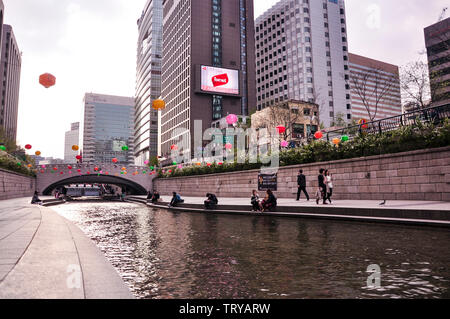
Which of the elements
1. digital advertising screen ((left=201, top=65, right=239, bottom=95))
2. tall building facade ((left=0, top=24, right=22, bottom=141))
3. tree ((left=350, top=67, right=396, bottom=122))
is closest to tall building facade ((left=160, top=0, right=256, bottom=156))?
digital advertising screen ((left=201, top=65, right=239, bottom=95))

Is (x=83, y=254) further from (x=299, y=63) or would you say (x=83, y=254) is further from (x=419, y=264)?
(x=299, y=63)

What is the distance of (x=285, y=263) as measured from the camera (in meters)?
5.35

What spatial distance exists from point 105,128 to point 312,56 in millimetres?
143080

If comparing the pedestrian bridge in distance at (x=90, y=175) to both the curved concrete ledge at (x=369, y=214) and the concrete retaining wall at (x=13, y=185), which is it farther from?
the curved concrete ledge at (x=369, y=214)

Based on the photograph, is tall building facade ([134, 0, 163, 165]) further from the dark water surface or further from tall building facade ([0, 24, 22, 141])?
the dark water surface

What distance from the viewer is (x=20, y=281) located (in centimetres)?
336

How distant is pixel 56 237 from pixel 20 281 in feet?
11.8

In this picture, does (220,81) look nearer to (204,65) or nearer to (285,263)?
(204,65)

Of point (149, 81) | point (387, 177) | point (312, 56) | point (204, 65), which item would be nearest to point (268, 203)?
point (387, 177)

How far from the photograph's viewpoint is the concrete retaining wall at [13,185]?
27.6m

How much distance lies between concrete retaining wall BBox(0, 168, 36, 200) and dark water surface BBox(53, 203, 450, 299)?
2477 centimetres

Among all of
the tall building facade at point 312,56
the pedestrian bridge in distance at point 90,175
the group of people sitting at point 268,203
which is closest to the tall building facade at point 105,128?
the tall building facade at point 312,56

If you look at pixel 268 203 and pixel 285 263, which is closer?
pixel 285 263

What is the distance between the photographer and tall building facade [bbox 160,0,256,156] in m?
88.0
